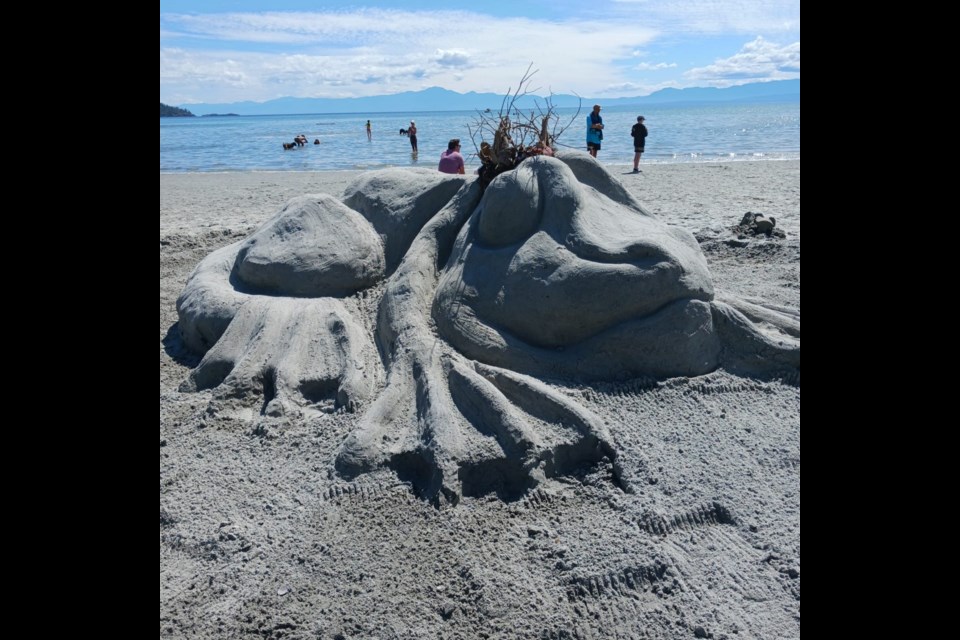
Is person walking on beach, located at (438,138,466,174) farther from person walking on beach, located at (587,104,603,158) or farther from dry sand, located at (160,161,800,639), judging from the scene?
person walking on beach, located at (587,104,603,158)

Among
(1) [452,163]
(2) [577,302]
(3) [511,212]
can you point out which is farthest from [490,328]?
(1) [452,163]

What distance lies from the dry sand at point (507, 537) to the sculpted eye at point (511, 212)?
113 cm

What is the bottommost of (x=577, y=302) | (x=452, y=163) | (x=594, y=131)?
(x=577, y=302)

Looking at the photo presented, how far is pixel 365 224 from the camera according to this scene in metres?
5.37

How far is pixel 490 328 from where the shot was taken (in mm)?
4395

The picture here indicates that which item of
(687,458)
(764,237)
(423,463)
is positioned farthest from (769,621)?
(764,237)

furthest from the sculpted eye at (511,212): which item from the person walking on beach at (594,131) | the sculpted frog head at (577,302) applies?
the person walking on beach at (594,131)

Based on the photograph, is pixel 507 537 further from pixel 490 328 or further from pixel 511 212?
pixel 511 212

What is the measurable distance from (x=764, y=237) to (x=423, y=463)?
17.5ft

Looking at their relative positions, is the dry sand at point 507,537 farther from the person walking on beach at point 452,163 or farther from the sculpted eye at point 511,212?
the person walking on beach at point 452,163

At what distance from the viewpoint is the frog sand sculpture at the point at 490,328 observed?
3.72 m

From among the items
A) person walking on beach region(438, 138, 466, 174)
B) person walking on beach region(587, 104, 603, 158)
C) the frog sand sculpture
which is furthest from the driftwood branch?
person walking on beach region(587, 104, 603, 158)

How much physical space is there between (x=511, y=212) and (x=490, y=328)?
786 millimetres

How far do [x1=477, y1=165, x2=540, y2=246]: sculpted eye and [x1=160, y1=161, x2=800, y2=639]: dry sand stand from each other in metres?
1.13
